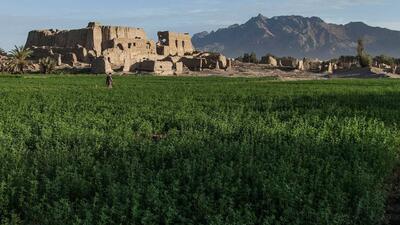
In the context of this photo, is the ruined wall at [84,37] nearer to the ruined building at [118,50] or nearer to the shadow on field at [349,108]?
the ruined building at [118,50]

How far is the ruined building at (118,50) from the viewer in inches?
2781

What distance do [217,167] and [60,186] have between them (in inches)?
94.2

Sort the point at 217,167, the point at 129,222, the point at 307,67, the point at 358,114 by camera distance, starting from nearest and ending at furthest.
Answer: the point at 129,222, the point at 217,167, the point at 358,114, the point at 307,67

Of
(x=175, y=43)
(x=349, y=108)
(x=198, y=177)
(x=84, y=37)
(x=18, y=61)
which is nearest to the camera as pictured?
(x=198, y=177)

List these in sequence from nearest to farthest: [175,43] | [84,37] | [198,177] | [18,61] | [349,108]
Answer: [198,177]
[349,108]
[18,61]
[84,37]
[175,43]

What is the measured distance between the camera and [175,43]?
9588 centimetres

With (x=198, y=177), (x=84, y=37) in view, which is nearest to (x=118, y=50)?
(x=84, y=37)

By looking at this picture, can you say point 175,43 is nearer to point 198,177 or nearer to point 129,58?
point 129,58

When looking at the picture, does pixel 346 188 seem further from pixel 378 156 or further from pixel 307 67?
pixel 307 67

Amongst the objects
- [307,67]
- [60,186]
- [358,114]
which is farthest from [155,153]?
[307,67]

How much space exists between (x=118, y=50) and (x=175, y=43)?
21669mm

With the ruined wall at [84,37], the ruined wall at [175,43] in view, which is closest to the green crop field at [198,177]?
the ruined wall at [84,37]

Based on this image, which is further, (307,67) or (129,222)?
(307,67)

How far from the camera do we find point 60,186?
766cm
